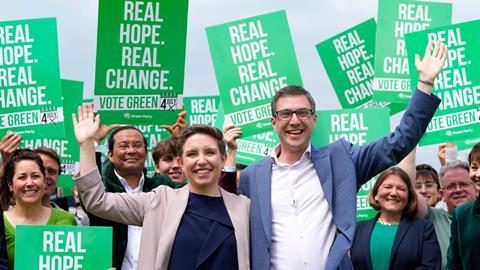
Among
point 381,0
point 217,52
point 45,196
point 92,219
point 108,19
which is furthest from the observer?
point 381,0

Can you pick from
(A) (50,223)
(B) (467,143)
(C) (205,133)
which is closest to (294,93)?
(C) (205,133)

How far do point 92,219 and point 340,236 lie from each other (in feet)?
8.01

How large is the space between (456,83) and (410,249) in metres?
2.24

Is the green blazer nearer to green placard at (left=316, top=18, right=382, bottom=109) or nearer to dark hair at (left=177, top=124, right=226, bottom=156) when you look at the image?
dark hair at (left=177, top=124, right=226, bottom=156)

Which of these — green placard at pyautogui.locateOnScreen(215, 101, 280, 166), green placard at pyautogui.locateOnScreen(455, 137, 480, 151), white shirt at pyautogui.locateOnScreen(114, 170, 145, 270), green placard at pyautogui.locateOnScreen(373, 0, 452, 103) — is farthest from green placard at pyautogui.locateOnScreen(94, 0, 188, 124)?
green placard at pyautogui.locateOnScreen(455, 137, 480, 151)

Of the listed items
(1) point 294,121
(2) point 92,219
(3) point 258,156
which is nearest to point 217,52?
(3) point 258,156

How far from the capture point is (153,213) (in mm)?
5605

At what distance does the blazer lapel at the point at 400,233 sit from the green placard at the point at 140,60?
238 centimetres

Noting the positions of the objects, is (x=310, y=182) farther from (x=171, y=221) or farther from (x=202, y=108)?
(x=202, y=108)

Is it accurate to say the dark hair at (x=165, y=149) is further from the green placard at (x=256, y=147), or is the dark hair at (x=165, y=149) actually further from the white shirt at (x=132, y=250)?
the white shirt at (x=132, y=250)

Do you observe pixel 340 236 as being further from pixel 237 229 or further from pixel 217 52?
pixel 217 52

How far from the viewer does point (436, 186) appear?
29.8ft

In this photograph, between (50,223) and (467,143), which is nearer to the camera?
(50,223)

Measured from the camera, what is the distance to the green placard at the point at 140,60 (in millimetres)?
8641
